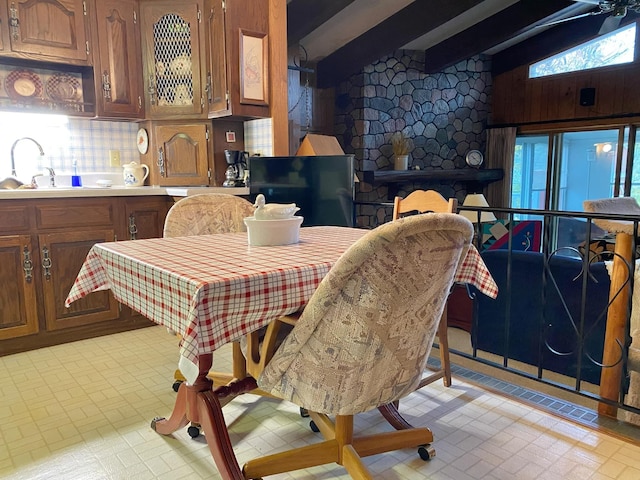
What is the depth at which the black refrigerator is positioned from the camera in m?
3.19

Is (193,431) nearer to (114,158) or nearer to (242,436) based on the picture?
(242,436)

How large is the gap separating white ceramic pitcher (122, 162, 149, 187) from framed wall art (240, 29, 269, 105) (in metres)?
1.00

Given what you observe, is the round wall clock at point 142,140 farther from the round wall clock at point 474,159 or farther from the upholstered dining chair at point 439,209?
the round wall clock at point 474,159

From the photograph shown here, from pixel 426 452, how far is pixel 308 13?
14.5ft

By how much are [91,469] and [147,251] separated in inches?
30.4

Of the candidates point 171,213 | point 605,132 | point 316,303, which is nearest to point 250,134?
point 171,213

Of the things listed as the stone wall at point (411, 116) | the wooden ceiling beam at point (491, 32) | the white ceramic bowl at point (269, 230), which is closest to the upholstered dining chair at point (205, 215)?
the white ceramic bowl at point (269, 230)

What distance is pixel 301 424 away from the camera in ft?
6.51

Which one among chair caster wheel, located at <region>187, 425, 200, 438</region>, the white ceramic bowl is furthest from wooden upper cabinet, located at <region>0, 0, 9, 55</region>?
chair caster wheel, located at <region>187, 425, 200, 438</region>

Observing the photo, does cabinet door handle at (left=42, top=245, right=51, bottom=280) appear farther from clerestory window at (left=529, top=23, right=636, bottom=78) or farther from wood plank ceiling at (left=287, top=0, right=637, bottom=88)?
clerestory window at (left=529, top=23, right=636, bottom=78)

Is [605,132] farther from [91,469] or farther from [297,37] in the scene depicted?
[91,469]

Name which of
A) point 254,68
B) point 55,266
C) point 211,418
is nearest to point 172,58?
point 254,68

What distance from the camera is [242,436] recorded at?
1899 mm

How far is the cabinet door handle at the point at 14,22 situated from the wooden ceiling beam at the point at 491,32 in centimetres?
521
